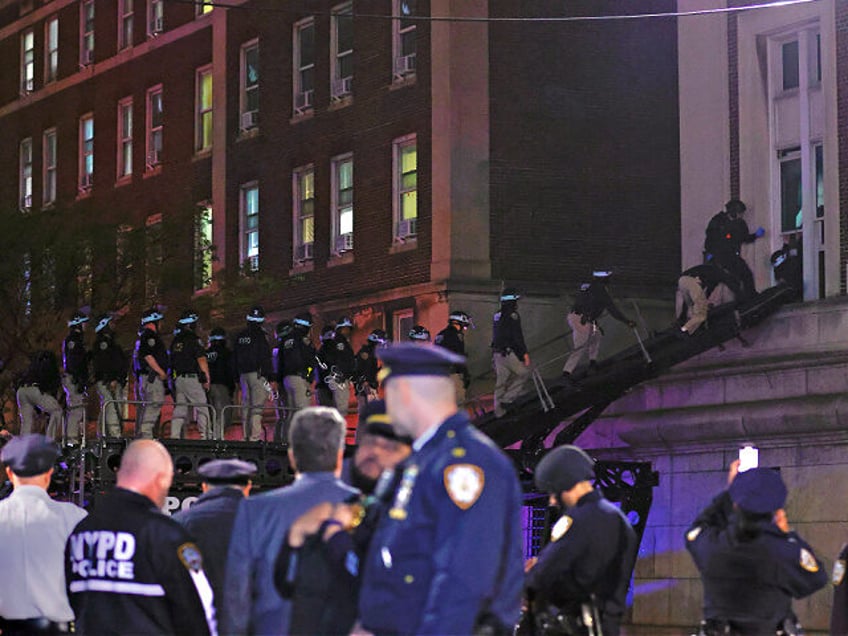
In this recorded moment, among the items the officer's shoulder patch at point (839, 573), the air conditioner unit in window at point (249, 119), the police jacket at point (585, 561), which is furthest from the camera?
the air conditioner unit in window at point (249, 119)

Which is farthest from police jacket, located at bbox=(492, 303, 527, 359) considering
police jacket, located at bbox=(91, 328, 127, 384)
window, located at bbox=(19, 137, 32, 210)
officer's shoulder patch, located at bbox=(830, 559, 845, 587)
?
window, located at bbox=(19, 137, 32, 210)

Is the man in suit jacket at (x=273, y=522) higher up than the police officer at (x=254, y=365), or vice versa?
the police officer at (x=254, y=365)

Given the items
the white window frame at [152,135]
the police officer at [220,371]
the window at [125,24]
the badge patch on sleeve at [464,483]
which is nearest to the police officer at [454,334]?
the police officer at [220,371]

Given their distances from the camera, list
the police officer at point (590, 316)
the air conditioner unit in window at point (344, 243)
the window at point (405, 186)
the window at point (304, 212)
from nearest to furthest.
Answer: the police officer at point (590, 316)
the window at point (405, 186)
the air conditioner unit in window at point (344, 243)
the window at point (304, 212)

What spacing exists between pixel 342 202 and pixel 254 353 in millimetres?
13354

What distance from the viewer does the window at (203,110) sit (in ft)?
152

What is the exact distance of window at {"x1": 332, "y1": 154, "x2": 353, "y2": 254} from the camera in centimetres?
→ 4103

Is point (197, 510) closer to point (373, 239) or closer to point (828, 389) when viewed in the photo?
point (828, 389)

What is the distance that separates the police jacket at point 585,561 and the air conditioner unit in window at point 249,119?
33.5 meters

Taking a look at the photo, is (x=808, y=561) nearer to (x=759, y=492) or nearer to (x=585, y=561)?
(x=759, y=492)

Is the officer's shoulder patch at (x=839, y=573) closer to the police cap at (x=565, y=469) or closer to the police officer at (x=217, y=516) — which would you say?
the police cap at (x=565, y=469)

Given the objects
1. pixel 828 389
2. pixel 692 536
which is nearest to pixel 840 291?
pixel 828 389

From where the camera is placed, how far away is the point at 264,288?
134ft

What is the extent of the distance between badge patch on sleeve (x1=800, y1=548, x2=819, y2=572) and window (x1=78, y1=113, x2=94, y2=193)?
41108 millimetres
